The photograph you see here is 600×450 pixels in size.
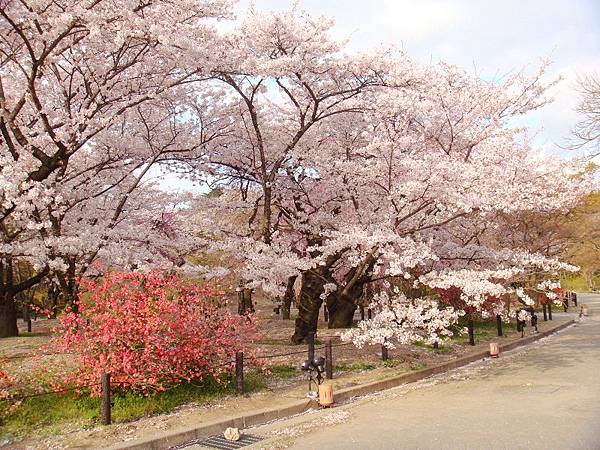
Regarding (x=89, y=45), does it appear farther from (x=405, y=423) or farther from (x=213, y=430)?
(x=405, y=423)

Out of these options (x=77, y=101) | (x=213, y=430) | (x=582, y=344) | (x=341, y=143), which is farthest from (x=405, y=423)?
(x=582, y=344)

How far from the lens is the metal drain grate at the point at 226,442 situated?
7473 millimetres

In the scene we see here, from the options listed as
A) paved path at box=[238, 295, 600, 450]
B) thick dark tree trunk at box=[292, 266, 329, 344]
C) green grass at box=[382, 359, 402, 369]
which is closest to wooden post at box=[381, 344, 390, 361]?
green grass at box=[382, 359, 402, 369]

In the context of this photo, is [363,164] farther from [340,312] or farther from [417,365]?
[340,312]

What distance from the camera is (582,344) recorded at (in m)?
18.4

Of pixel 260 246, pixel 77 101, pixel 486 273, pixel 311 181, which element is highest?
pixel 77 101

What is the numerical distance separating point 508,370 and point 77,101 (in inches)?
525

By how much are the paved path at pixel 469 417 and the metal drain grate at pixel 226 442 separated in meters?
0.30

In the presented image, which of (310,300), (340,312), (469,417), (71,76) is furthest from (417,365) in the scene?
(71,76)

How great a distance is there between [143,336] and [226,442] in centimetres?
243

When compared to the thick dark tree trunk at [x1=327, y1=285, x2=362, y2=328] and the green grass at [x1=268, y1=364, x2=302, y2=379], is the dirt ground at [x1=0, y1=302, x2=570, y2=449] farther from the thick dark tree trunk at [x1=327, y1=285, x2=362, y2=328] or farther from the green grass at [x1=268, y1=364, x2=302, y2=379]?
the thick dark tree trunk at [x1=327, y1=285, x2=362, y2=328]

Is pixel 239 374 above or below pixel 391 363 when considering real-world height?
above

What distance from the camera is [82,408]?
8.69 metres

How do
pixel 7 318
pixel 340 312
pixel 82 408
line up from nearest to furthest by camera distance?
1. pixel 82 408
2. pixel 7 318
3. pixel 340 312
